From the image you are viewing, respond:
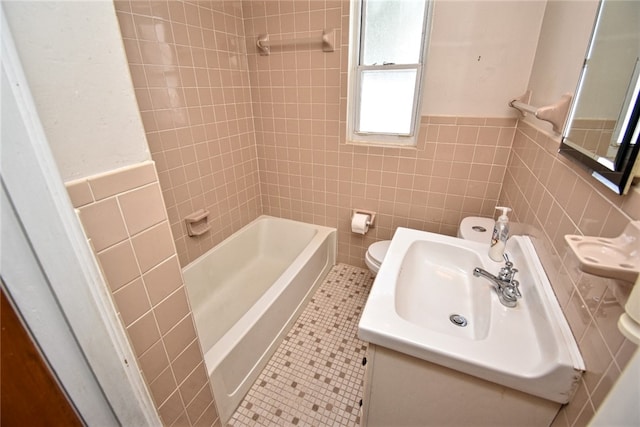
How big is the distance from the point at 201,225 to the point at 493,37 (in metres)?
2.09

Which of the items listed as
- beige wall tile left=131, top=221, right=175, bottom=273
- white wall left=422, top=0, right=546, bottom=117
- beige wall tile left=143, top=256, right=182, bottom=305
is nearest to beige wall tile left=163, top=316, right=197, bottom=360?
beige wall tile left=143, top=256, right=182, bottom=305

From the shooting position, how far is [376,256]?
1.86m

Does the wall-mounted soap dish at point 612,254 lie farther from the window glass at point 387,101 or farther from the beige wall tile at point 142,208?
the window glass at point 387,101

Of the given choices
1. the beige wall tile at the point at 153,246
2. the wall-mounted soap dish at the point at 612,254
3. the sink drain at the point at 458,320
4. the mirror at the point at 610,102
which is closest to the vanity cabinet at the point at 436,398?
the sink drain at the point at 458,320

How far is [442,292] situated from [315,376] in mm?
886

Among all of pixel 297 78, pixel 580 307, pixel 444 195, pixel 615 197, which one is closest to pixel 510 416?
pixel 580 307

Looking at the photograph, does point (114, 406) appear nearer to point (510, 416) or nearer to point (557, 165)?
point (510, 416)

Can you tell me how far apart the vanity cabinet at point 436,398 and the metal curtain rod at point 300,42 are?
1.76m

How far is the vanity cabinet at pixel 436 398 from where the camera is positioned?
2.35 ft

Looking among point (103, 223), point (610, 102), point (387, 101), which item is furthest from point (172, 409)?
point (387, 101)

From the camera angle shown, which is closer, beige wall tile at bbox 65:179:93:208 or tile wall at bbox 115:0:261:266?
beige wall tile at bbox 65:179:93:208

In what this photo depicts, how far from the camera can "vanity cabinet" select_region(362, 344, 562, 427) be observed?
72cm

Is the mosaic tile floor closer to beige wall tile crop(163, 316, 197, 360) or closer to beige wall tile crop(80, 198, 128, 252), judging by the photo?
beige wall tile crop(163, 316, 197, 360)

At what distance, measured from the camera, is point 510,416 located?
2.42 feet
